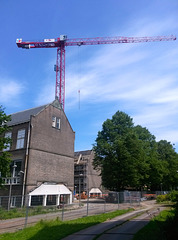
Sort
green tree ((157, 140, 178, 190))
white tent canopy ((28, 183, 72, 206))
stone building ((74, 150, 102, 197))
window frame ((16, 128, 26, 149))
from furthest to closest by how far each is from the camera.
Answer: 1. stone building ((74, 150, 102, 197))
2. green tree ((157, 140, 178, 190))
3. window frame ((16, 128, 26, 149))
4. white tent canopy ((28, 183, 72, 206))

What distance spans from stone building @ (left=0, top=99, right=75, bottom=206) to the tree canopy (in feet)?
26.0

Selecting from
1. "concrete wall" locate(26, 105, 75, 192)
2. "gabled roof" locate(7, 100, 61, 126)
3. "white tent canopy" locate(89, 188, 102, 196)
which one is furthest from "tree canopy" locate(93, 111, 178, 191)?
"white tent canopy" locate(89, 188, 102, 196)

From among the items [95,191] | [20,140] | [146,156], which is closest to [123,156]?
[146,156]

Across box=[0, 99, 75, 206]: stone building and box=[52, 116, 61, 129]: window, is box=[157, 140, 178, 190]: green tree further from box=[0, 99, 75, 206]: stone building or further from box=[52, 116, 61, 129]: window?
box=[52, 116, 61, 129]: window

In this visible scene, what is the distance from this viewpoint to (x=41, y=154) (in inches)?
1232

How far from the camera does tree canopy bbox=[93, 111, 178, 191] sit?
127 ft

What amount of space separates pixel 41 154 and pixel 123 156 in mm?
15158

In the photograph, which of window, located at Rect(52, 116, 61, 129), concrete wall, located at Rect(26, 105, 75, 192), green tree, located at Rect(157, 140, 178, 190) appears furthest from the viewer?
green tree, located at Rect(157, 140, 178, 190)

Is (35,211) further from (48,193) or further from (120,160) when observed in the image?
(120,160)

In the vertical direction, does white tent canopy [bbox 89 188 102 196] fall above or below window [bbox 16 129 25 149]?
below

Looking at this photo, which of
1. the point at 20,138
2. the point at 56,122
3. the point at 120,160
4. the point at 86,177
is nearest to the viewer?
the point at 20,138

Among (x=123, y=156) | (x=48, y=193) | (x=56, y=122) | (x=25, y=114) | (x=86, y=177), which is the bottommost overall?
(x=48, y=193)

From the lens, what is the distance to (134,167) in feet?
128

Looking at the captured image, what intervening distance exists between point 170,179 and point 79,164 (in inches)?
1128
